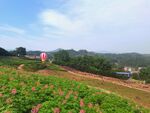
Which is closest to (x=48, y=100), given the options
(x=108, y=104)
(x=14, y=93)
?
(x=14, y=93)

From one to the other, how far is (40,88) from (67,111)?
3117 mm

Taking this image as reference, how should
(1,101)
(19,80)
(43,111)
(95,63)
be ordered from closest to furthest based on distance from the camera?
(43,111) < (1,101) < (19,80) < (95,63)

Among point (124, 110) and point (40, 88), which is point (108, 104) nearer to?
point (124, 110)

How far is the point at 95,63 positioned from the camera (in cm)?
8956

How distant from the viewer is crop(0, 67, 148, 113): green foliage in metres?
10.4

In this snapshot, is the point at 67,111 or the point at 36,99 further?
the point at 36,99

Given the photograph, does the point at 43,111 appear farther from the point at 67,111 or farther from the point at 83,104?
the point at 83,104

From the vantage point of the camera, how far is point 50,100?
11.5m

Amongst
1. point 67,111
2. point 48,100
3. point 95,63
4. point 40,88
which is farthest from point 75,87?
point 95,63

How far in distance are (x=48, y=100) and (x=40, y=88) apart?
151cm

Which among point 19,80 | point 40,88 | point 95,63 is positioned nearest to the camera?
point 40,88

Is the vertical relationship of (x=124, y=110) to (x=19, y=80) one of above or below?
below

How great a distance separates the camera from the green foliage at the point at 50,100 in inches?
408

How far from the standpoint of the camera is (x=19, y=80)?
14211mm
